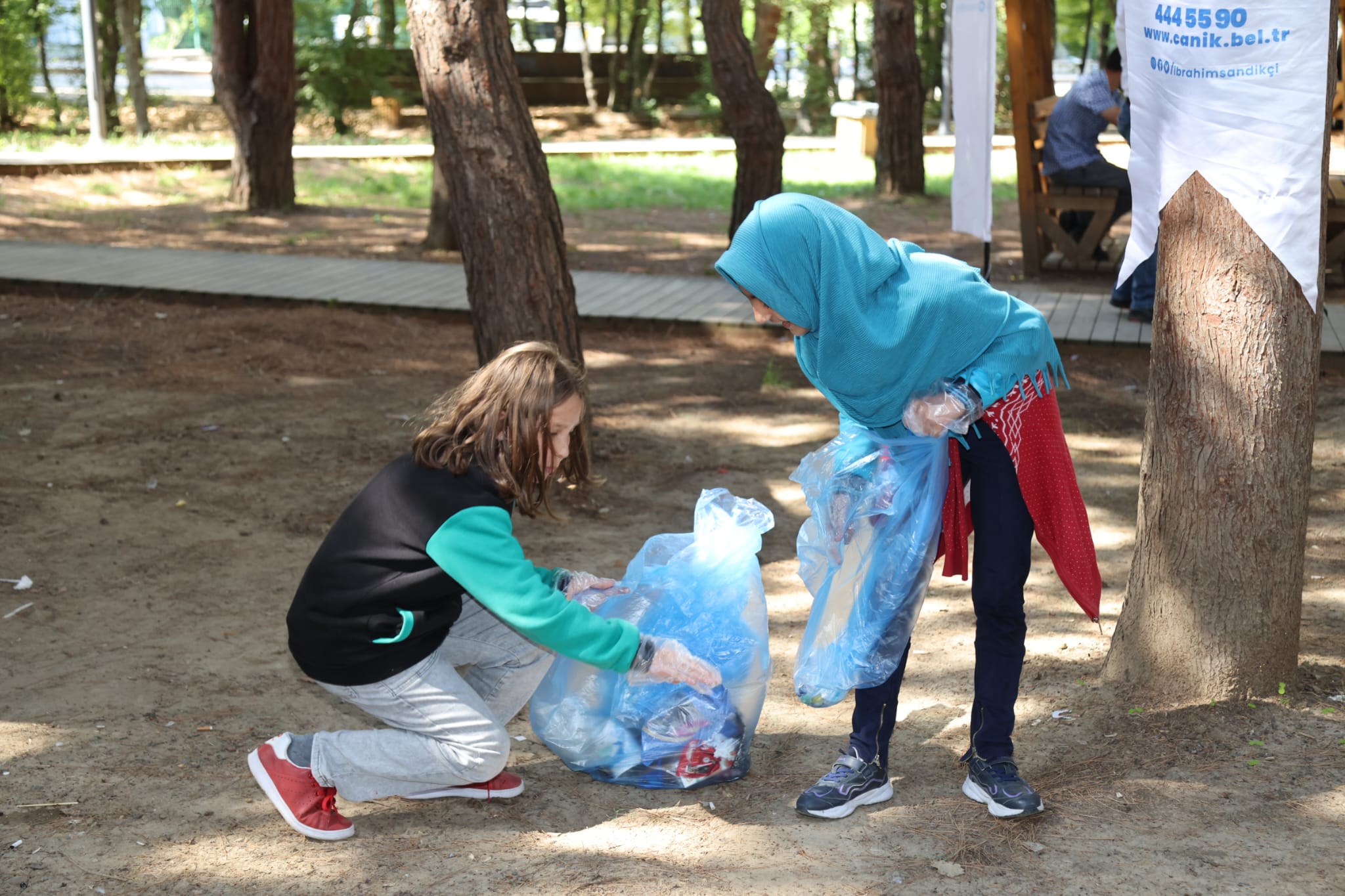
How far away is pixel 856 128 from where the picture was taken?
741 inches

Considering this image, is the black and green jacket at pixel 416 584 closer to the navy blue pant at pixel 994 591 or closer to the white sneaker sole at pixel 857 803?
the white sneaker sole at pixel 857 803

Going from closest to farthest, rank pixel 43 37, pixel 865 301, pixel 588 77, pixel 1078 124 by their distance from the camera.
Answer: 1. pixel 865 301
2. pixel 1078 124
3. pixel 43 37
4. pixel 588 77

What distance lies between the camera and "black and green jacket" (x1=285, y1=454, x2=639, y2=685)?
2631 mm

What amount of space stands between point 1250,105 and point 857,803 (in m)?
1.80

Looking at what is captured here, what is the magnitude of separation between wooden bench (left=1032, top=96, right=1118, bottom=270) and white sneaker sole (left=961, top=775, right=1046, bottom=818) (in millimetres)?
6876

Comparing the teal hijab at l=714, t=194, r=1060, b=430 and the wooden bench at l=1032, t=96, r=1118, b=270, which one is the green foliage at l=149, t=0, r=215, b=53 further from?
the teal hijab at l=714, t=194, r=1060, b=430

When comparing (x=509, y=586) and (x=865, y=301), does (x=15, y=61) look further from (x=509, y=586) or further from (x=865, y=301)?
(x=865, y=301)

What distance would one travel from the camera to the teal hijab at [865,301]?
259cm

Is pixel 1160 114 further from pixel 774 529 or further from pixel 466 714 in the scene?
pixel 774 529

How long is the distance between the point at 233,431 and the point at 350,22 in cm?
1891

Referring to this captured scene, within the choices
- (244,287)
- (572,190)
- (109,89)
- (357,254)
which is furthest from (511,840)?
(109,89)

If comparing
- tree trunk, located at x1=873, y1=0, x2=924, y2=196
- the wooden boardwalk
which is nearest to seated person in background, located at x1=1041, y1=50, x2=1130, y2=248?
the wooden boardwalk

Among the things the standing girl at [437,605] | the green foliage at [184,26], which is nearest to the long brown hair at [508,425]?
the standing girl at [437,605]

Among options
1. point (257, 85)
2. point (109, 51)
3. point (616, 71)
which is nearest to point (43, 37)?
point (109, 51)
